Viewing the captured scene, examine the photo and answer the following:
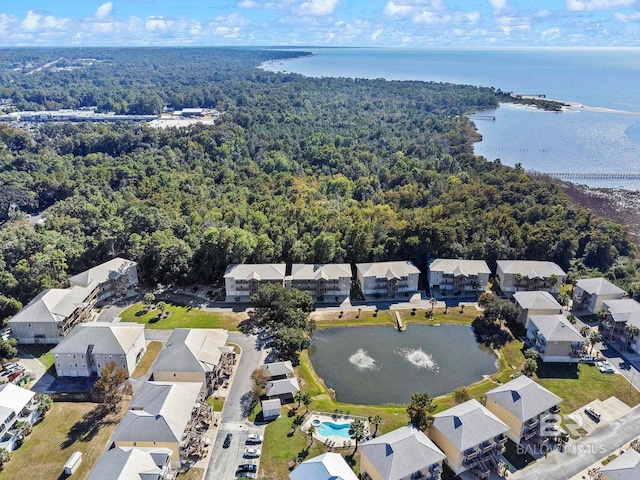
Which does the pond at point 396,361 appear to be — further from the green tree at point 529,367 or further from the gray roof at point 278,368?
the gray roof at point 278,368

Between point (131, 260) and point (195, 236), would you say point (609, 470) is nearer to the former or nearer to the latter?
point (195, 236)

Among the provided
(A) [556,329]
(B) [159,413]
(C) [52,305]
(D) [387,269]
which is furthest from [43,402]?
(A) [556,329]

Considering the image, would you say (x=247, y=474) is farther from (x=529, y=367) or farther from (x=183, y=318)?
(x=529, y=367)

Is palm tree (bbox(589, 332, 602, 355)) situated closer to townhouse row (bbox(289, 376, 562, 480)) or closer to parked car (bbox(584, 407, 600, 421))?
parked car (bbox(584, 407, 600, 421))

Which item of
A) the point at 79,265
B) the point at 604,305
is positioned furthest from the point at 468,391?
the point at 79,265

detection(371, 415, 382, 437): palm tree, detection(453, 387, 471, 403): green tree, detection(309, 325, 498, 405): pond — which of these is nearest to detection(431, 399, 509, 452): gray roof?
detection(453, 387, 471, 403): green tree

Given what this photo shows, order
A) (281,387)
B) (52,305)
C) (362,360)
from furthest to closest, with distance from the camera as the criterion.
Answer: (52,305) → (362,360) → (281,387)
